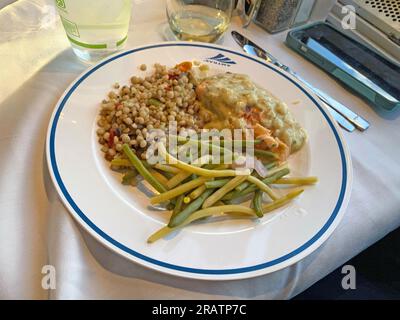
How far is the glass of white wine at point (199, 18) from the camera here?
1.16 m

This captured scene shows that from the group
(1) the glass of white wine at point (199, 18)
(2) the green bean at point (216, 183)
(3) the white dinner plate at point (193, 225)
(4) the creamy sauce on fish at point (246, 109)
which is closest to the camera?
(3) the white dinner plate at point (193, 225)

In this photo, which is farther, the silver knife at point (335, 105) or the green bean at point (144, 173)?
the silver knife at point (335, 105)

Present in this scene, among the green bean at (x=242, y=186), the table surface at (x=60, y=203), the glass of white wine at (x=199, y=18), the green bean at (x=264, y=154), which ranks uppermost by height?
the glass of white wine at (x=199, y=18)

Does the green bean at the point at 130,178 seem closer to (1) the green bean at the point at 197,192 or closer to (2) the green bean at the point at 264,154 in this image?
(1) the green bean at the point at 197,192

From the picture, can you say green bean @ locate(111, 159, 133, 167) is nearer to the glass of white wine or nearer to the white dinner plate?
the white dinner plate

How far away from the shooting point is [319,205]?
0.80 metres

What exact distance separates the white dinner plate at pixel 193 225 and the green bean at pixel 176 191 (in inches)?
1.1

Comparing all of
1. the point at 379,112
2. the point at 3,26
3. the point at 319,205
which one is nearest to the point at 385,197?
the point at 319,205

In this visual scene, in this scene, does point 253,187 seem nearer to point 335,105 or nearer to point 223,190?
point 223,190

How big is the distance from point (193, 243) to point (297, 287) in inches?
9.3

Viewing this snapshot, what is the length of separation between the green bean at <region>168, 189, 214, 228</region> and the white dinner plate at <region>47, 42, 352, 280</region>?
0.02m

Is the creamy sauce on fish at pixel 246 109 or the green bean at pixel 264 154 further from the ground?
the creamy sauce on fish at pixel 246 109

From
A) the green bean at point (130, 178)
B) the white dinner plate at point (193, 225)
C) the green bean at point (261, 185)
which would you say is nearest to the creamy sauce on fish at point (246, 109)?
the white dinner plate at point (193, 225)
